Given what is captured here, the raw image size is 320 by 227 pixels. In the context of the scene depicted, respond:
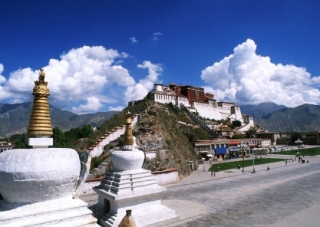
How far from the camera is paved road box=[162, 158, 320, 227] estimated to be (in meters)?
14.9

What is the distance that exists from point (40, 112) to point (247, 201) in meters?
16.4

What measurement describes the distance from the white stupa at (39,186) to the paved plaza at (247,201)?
8943 millimetres

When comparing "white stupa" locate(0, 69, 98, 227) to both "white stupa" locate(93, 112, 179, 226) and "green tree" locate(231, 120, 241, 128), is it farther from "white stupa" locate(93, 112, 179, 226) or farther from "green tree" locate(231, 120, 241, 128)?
"green tree" locate(231, 120, 241, 128)

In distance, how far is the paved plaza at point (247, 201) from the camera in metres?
14.8

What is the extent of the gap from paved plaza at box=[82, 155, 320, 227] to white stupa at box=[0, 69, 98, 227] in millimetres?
8943

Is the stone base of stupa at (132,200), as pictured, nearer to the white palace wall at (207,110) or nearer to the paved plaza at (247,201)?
the paved plaza at (247,201)

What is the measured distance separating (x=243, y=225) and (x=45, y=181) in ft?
36.7

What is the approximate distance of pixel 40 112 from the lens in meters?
7.28

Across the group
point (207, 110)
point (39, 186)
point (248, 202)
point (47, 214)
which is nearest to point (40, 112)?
point (39, 186)

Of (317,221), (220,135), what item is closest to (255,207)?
(317,221)

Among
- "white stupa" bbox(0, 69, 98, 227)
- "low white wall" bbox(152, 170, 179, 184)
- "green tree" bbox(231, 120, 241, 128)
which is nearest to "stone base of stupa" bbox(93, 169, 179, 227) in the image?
"white stupa" bbox(0, 69, 98, 227)

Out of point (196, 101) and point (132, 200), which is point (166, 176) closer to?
point (132, 200)

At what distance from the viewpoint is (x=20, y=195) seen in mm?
6578

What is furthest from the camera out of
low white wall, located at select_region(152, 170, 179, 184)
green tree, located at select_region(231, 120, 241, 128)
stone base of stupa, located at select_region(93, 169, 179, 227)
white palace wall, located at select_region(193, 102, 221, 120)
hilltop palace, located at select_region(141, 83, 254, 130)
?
green tree, located at select_region(231, 120, 241, 128)
